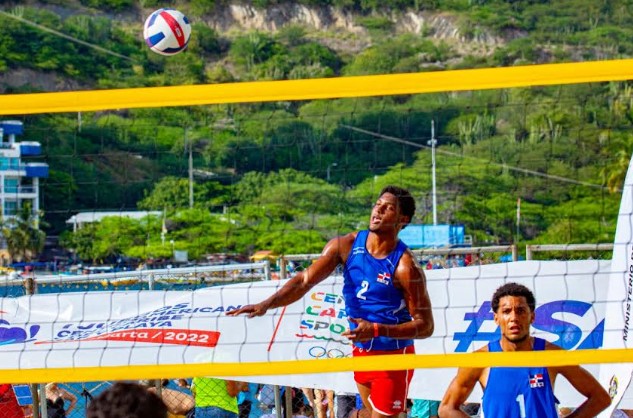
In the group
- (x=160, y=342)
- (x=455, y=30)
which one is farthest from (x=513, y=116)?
(x=455, y=30)

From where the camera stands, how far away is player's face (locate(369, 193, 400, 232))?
6.80 metres

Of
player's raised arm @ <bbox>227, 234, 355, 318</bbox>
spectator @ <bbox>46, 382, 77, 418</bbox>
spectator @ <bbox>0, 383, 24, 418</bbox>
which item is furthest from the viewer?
spectator @ <bbox>46, 382, 77, 418</bbox>

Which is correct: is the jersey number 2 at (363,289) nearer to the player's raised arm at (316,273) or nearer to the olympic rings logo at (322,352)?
the player's raised arm at (316,273)

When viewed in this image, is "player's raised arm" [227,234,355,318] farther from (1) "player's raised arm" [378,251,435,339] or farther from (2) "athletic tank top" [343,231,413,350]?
(1) "player's raised arm" [378,251,435,339]

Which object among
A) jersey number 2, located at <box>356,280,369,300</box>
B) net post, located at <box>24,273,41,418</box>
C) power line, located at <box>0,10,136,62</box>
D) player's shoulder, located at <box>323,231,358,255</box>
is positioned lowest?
net post, located at <box>24,273,41,418</box>

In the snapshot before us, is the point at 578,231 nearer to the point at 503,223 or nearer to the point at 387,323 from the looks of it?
the point at 503,223

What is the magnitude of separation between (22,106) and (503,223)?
25188mm

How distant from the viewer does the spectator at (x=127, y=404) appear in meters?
3.34

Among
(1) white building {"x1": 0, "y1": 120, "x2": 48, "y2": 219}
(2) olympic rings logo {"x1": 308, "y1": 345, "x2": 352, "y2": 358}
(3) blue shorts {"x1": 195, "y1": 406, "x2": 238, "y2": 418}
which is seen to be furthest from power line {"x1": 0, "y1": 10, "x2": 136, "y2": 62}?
(2) olympic rings logo {"x1": 308, "y1": 345, "x2": 352, "y2": 358}

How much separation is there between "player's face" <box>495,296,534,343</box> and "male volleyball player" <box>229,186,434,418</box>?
2.65 ft

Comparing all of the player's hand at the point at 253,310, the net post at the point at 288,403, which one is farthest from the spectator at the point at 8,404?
the player's hand at the point at 253,310

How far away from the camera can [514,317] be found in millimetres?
5840

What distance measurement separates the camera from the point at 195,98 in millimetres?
6344

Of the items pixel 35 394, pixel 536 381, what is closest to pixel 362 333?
pixel 536 381
